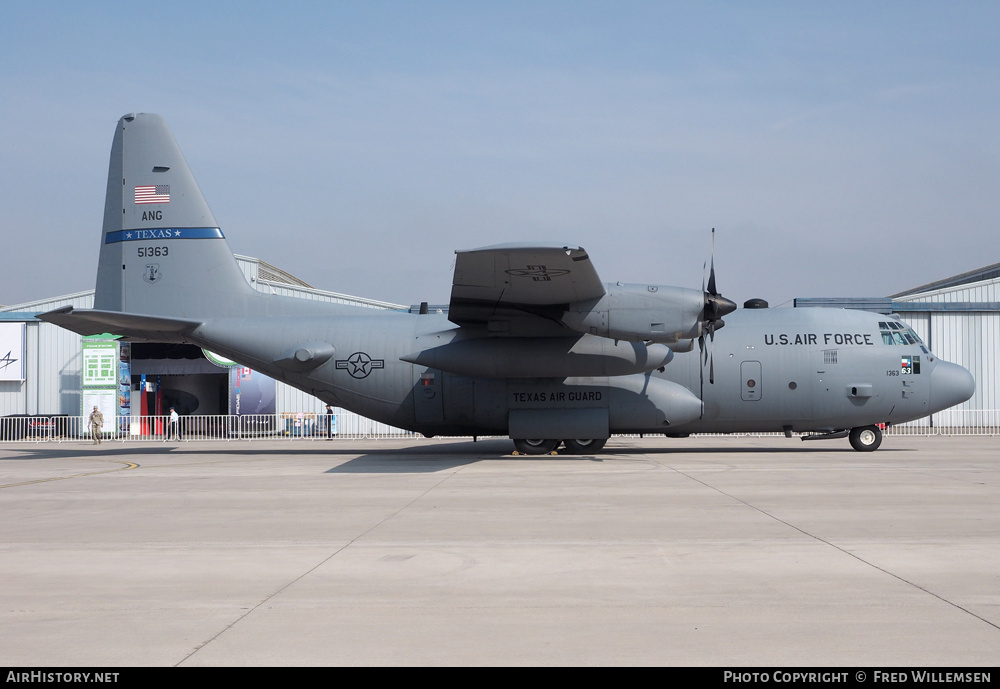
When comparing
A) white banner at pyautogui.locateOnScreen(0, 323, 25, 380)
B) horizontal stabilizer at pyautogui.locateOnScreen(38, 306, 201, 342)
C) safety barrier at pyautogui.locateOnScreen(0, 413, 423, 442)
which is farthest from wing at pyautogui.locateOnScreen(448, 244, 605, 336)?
white banner at pyautogui.locateOnScreen(0, 323, 25, 380)

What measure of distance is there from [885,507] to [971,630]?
640 centimetres

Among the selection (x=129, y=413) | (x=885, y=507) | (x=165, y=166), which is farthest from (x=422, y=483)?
(x=129, y=413)

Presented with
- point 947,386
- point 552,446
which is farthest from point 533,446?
point 947,386

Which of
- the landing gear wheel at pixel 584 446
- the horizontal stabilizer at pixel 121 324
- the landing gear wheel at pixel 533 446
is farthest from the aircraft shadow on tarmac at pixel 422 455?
the horizontal stabilizer at pixel 121 324

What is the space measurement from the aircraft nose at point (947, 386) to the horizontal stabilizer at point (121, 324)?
19.6m

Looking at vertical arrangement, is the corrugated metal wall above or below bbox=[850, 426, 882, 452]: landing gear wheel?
above

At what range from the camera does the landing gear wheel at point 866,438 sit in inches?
868

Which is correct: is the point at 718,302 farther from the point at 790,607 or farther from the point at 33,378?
the point at 33,378

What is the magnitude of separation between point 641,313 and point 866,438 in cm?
880

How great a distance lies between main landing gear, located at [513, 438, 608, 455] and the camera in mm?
21141

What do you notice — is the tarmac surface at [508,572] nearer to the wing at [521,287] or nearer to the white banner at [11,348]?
the wing at [521,287]

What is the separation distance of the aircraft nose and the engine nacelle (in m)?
7.94

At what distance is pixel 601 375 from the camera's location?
65.2ft

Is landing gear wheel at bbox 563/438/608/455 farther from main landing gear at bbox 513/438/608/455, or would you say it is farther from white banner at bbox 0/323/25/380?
white banner at bbox 0/323/25/380
